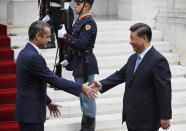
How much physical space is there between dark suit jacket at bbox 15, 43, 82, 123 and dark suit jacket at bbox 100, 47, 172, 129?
32.4 inches

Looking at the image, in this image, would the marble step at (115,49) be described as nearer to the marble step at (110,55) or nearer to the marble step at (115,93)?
the marble step at (110,55)

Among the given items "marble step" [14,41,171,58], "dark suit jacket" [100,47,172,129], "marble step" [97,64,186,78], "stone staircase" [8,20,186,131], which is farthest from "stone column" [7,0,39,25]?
"dark suit jacket" [100,47,172,129]

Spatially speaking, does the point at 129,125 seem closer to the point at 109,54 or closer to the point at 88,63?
the point at 88,63

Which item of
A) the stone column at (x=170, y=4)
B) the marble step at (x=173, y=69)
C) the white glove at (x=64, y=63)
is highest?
the stone column at (x=170, y=4)

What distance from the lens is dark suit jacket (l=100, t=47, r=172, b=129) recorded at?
13.8 ft

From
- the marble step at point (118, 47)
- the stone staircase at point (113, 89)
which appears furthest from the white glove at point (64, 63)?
the marble step at point (118, 47)

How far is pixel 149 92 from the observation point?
430cm

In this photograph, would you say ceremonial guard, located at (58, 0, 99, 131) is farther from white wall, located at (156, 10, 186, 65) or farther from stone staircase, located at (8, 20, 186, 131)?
white wall, located at (156, 10, 186, 65)

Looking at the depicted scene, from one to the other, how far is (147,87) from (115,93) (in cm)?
299

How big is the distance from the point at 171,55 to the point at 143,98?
4.25 meters

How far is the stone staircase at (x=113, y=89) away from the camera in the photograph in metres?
6.55

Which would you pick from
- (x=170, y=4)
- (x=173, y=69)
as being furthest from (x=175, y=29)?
(x=173, y=69)

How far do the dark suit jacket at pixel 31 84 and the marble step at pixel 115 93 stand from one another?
2.57 m

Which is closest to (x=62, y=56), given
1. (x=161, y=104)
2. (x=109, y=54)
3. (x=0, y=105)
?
(x=0, y=105)
